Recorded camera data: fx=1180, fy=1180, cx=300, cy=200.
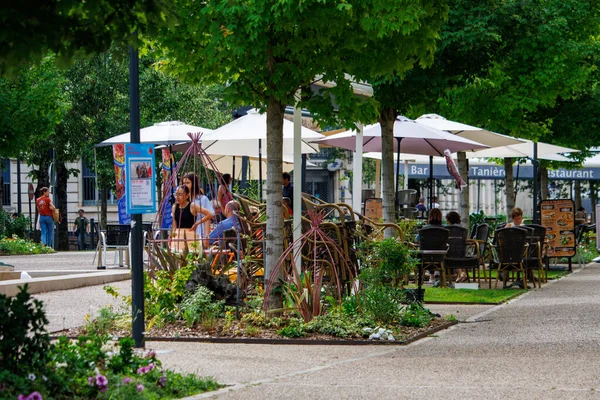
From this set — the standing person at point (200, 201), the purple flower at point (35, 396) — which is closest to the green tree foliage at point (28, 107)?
the standing person at point (200, 201)

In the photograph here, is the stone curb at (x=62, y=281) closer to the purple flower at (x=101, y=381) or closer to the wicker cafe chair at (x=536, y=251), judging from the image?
the wicker cafe chair at (x=536, y=251)

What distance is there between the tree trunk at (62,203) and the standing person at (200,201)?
85.0 ft

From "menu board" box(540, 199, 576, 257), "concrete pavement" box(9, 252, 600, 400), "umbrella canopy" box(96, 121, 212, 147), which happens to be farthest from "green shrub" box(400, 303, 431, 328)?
"menu board" box(540, 199, 576, 257)

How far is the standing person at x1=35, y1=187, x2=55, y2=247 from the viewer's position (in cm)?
3048

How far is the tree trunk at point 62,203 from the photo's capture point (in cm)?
4025

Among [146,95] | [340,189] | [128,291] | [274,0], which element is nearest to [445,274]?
[128,291]

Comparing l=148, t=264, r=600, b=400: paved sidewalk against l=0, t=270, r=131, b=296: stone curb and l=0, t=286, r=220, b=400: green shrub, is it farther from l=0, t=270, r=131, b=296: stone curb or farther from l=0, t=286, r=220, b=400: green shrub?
l=0, t=270, r=131, b=296: stone curb

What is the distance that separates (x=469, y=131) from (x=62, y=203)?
24.0 meters

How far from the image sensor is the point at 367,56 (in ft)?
41.5

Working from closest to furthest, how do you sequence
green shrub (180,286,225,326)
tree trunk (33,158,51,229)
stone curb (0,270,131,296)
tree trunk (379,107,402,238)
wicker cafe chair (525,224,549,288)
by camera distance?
green shrub (180,286,225,326) → stone curb (0,270,131,296) → tree trunk (379,107,402,238) → wicker cafe chair (525,224,549,288) → tree trunk (33,158,51,229)

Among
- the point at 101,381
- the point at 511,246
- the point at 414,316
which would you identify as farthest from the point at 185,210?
the point at 101,381

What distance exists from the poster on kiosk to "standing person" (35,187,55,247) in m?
20.0

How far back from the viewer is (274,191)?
12789 mm

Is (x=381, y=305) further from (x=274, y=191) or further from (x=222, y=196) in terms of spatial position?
(x=222, y=196)
